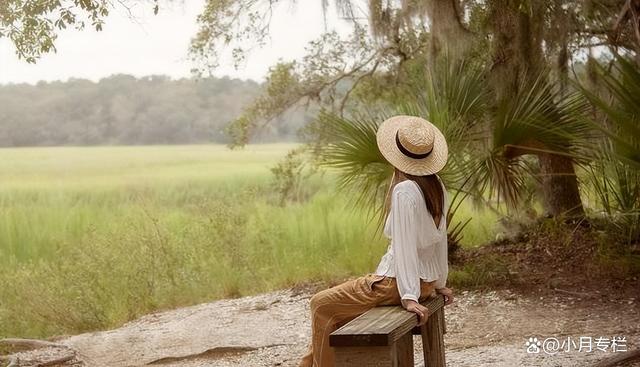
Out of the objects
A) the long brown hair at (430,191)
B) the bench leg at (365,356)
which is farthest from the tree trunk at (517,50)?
the bench leg at (365,356)

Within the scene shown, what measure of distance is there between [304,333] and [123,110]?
48.9 ft

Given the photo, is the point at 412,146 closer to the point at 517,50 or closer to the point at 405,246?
the point at 405,246

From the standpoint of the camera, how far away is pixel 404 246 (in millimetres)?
3531

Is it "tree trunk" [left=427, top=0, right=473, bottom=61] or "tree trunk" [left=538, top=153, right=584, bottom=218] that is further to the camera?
"tree trunk" [left=538, top=153, right=584, bottom=218]

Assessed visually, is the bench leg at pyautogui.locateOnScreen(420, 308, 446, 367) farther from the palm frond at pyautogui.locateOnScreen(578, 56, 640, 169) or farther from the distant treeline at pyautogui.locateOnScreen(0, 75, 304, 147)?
the distant treeline at pyautogui.locateOnScreen(0, 75, 304, 147)

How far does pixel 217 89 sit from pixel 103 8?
1498cm

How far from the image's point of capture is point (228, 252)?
10.0 metres

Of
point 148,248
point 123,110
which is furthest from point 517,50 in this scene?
point 123,110

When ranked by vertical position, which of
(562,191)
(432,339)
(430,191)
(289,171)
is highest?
(430,191)

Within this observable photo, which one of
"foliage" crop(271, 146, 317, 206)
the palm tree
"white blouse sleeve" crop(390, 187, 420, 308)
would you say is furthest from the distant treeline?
"white blouse sleeve" crop(390, 187, 420, 308)

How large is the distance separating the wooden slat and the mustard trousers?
6 cm

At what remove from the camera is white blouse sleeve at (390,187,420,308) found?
139 inches

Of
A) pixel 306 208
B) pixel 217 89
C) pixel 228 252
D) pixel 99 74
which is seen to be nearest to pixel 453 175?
pixel 228 252

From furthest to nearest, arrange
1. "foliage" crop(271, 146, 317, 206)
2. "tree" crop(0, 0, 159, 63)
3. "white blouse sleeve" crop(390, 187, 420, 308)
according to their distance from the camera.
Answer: "foliage" crop(271, 146, 317, 206), "tree" crop(0, 0, 159, 63), "white blouse sleeve" crop(390, 187, 420, 308)
